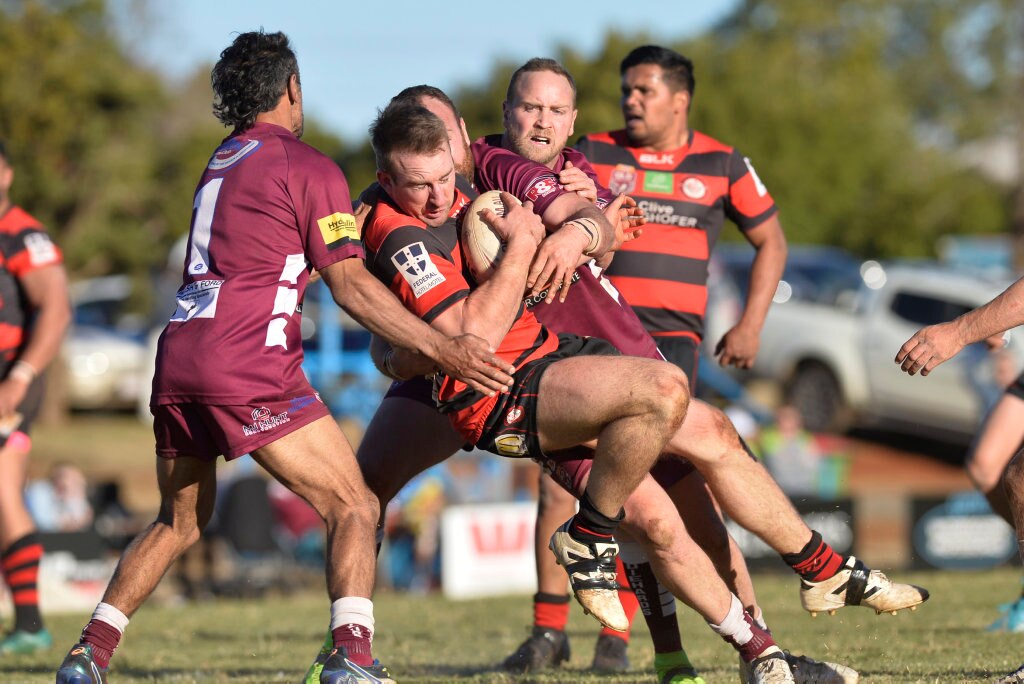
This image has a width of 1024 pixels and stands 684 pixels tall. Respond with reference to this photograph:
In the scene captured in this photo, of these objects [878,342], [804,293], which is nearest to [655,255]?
[878,342]

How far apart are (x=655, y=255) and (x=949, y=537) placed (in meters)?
8.85

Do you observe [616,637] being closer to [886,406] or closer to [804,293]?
[886,406]

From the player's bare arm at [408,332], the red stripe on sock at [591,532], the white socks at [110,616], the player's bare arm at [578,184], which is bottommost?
the white socks at [110,616]

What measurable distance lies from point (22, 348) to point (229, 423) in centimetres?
327

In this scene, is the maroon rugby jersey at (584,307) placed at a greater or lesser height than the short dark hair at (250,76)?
lesser

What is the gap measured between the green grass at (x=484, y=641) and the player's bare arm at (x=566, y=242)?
1.85 m

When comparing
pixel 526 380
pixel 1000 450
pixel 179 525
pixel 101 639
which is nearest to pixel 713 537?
pixel 526 380

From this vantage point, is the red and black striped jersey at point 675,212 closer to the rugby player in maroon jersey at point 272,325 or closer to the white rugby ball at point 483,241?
the white rugby ball at point 483,241

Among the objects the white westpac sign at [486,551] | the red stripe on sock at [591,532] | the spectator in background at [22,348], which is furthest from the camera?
the white westpac sign at [486,551]

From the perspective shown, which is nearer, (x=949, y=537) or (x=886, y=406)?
(x=949, y=537)

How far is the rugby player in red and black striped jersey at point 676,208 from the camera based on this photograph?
662 centimetres

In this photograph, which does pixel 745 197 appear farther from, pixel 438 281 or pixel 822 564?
pixel 438 281

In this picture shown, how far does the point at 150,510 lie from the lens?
54.7ft

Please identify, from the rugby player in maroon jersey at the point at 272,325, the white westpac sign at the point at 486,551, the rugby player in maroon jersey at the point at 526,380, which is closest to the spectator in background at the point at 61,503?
the white westpac sign at the point at 486,551
